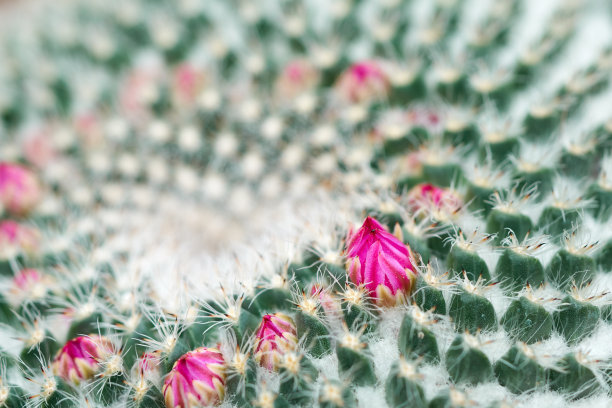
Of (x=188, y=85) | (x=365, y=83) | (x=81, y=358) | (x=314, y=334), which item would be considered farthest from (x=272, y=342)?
(x=188, y=85)

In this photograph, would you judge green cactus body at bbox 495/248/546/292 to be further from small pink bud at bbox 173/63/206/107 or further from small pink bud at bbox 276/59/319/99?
small pink bud at bbox 173/63/206/107

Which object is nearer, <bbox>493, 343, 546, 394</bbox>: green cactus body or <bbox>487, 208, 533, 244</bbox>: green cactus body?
<bbox>493, 343, 546, 394</bbox>: green cactus body

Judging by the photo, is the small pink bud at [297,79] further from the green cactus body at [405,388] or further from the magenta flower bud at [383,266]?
the green cactus body at [405,388]

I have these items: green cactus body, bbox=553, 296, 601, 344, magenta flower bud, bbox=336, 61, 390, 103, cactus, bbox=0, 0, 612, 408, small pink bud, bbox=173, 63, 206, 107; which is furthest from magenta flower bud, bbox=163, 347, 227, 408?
small pink bud, bbox=173, 63, 206, 107

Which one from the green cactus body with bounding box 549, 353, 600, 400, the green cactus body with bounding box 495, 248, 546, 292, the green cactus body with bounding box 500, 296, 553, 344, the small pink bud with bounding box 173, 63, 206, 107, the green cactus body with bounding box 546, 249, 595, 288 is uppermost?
the small pink bud with bounding box 173, 63, 206, 107

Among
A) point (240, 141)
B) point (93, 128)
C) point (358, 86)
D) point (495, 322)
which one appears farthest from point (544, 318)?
point (93, 128)

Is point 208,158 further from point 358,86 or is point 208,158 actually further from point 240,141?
point 358,86
